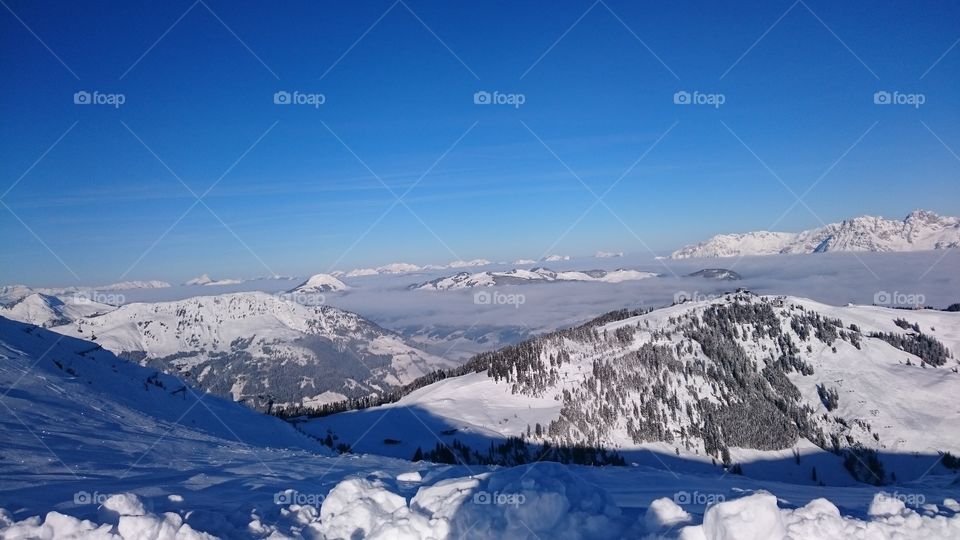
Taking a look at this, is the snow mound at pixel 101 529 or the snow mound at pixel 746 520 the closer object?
the snow mound at pixel 101 529

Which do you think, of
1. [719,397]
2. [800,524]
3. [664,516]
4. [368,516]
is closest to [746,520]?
[800,524]

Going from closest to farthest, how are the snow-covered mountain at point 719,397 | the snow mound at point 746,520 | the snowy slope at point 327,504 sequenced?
the snow mound at point 746,520, the snowy slope at point 327,504, the snow-covered mountain at point 719,397

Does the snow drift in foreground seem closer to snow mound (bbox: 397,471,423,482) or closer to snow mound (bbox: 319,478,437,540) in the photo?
snow mound (bbox: 319,478,437,540)

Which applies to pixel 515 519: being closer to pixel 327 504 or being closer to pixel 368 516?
pixel 368 516

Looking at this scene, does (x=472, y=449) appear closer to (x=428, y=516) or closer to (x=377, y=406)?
(x=377, y=406)

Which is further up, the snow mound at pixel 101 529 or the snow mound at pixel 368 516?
the snow mound at pixel 101 529

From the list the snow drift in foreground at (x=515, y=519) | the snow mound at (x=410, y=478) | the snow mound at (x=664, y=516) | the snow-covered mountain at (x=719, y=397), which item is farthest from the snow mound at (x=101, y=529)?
the snow-covered mountain at (x=719, y=397)

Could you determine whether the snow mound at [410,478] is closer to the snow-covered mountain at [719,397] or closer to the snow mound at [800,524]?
the snow mound at [800,524]
